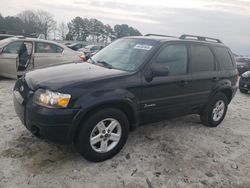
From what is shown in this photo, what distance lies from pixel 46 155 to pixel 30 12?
229 ft

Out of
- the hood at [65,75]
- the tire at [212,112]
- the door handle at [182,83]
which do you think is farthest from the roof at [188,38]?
the hood at [65,75]

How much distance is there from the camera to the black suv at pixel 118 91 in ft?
11.0

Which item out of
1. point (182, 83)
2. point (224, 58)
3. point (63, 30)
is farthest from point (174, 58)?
point (63, 30)

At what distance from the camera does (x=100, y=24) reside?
56.3 m

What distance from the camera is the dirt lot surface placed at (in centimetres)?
336

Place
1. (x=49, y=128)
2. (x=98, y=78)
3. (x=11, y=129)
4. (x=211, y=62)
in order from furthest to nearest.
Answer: (x=211, y=62)
(x=11, y=129)
(x=98, y=78)
(x=49, y=128)

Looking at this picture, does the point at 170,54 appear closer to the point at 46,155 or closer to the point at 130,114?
the point at 130,114

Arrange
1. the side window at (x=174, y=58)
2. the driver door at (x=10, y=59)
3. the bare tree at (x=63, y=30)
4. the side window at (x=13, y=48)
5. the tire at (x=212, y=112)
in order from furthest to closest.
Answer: the bare tree at (x=63, y=30)
the side window at (x=13, y=48)
the driver door at (x=10, y=59)
the tire at (x=212, y=112)
the side window at (x=174, y=58)

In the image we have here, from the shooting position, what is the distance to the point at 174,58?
4504 millimetres

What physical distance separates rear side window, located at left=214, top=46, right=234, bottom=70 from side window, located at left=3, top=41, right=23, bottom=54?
6085 mm

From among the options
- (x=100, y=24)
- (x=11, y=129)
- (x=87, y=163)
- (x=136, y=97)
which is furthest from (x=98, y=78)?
(x=100, y=24)

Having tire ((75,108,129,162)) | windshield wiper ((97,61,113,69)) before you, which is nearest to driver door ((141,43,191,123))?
tire ((75,108,129,162))

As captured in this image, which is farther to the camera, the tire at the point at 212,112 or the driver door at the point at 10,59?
the driver door at the point at 10,59

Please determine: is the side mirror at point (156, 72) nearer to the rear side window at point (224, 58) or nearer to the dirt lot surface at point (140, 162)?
the dirt lot surface at point (140, 162)
